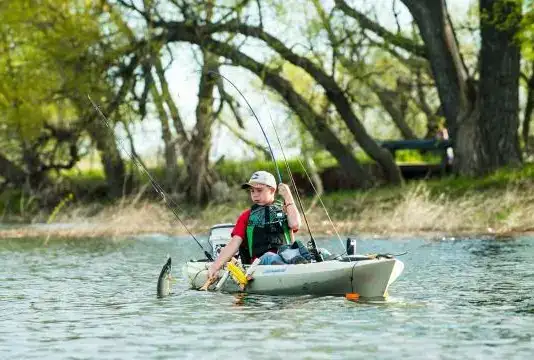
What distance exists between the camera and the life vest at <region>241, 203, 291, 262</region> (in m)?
16.9

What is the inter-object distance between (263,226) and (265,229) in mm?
53

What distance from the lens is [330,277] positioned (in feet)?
54.1

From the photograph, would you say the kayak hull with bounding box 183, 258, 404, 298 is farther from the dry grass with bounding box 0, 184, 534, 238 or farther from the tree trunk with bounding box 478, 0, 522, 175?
the tree trunk with bounding box 478, 0, 522, 175

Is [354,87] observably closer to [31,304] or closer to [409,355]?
[31,304]

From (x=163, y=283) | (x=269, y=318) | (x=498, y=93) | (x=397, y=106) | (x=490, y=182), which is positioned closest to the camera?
(x=269, y=318)

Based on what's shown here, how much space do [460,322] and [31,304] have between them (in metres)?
5.56

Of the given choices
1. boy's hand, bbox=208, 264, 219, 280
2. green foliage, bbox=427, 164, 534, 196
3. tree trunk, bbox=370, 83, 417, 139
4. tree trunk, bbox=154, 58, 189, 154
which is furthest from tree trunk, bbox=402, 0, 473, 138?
boy's hand, bbox=208, 264, 219, 280

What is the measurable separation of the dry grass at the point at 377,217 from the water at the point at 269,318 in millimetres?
6066

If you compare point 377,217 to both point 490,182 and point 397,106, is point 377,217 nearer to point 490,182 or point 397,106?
point 490,182

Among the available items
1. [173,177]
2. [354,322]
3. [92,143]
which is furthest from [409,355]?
[92,143]

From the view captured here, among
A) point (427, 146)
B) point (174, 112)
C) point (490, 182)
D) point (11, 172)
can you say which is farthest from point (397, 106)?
point (490, 182)

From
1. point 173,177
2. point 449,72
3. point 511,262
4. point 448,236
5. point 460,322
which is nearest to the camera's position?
point 460,322

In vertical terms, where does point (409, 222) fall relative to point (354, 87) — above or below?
below

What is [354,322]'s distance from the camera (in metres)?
14.3
